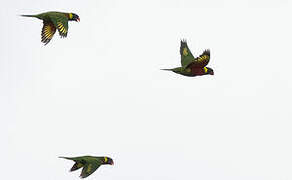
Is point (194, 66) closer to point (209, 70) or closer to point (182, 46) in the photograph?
point (209, 70)

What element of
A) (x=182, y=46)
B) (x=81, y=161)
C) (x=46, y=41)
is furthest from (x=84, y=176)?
(x=182, y=46)

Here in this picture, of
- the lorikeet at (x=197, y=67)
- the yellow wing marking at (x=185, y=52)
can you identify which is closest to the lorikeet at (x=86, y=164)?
the lorikeet at (x=197, y=67)

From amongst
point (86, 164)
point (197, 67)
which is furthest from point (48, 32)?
point (197, 67)

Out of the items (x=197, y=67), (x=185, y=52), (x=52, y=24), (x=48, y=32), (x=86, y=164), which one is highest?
(x=52, y=24)

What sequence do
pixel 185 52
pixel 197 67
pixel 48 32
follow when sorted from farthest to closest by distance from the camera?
pixel 185 52
pixel 197 67
pixel 48 32

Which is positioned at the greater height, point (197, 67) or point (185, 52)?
point (185, 52)

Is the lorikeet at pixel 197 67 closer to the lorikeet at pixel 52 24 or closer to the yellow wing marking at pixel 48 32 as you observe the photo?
the lorikeet at pixel 52 24

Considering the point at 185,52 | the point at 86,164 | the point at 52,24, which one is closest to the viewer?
the point at 52,24

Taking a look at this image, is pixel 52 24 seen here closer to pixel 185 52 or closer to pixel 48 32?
pixel 48 32

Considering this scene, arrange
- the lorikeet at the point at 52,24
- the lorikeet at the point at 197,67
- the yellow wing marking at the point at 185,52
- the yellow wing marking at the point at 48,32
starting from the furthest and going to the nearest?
the yellow wing marking at the point at 185,52 → the lorikeet at the point at 197,67 → the yellow wing marking at the point at 48,32 → the lorikeet at the point at 52,24

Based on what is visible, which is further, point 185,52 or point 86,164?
point 185,52

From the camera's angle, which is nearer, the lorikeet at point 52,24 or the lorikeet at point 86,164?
the lorikeet at point 52,24

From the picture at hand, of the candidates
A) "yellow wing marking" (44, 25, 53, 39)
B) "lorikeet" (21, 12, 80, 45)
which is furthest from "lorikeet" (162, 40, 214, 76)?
"yellow wing marking" (44, 25, 53, 39)

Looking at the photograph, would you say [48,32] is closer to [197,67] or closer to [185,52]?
[197,67]
